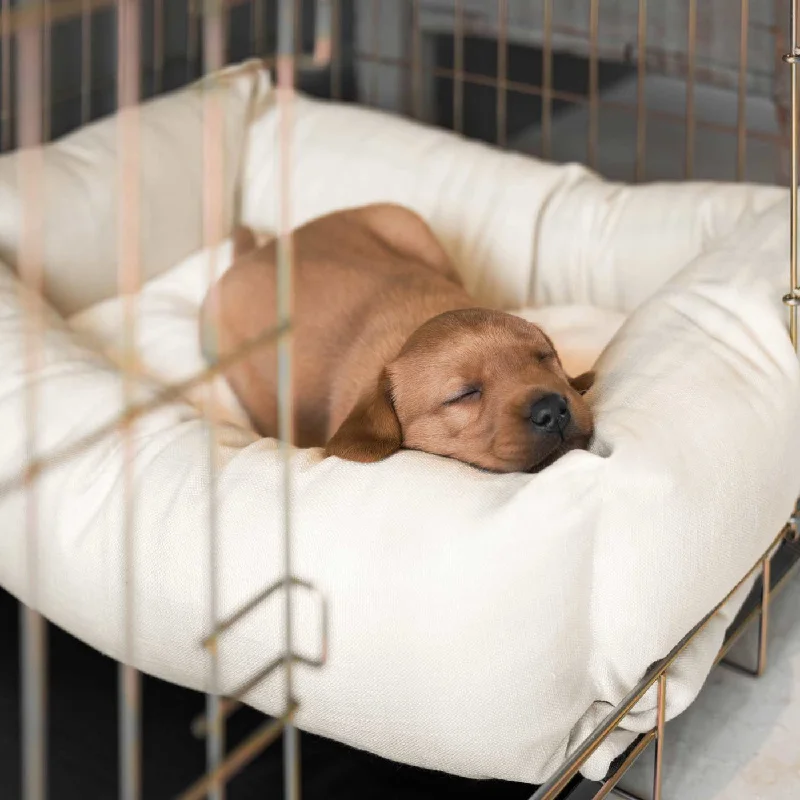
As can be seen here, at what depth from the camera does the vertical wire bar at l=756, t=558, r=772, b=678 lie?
2043 mm

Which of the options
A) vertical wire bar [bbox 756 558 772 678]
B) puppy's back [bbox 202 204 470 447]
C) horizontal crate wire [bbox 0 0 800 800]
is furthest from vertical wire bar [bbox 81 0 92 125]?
vertical wire bar [bbox 756 558 772 678]

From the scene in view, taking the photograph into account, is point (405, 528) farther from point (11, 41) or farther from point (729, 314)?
point (11, 41)

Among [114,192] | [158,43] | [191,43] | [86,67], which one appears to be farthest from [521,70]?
[114,192]

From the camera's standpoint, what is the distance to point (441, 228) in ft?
9.36

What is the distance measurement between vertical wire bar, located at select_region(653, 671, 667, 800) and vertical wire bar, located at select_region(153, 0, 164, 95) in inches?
85.6

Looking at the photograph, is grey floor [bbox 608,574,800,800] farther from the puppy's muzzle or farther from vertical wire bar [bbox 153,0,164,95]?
vertical wire bar [bbox 153,0,164,95]

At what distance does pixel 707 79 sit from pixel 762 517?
8.22ft

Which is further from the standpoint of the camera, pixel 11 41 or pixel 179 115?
pixel 11 41

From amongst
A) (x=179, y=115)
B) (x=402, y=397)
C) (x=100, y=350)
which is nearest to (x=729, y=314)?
(x=402, y=397)

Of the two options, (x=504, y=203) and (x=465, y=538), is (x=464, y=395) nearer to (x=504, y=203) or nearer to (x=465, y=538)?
(x=465, y=538)

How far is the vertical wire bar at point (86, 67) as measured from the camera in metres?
3.10

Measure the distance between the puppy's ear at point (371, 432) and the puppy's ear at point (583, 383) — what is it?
281mm

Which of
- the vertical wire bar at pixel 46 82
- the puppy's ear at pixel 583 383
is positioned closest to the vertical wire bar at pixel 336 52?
the vertical wire bar at pixel 46 82

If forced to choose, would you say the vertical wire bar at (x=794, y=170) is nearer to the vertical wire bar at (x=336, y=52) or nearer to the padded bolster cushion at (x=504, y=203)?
the padded bolster cushion at (x=504, y=203)
